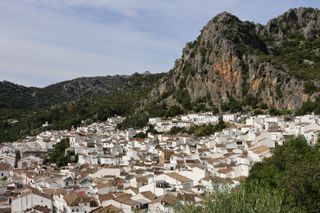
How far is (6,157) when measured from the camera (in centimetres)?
7850

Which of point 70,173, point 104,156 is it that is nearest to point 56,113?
point 104,156

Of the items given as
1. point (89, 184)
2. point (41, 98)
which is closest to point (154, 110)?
point (89, 184)

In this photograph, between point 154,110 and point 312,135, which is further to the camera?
point 154,110

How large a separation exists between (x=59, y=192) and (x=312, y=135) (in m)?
24.1

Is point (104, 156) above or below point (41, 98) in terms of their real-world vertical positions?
below

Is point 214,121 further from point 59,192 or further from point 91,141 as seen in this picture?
point 59,192

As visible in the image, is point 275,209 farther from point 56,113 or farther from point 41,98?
point 41,98

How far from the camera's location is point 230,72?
95.6 meters

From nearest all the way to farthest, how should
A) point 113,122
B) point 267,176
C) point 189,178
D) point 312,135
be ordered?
point 267,176, point 189,178, point 312,135, point 113,122

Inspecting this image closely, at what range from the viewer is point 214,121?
81.2 metres

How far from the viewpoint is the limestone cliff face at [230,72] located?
86.4 metres

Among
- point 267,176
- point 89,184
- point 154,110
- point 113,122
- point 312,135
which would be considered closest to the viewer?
point 267,176

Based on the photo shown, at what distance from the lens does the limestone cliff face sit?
86.4m

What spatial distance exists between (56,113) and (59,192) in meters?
83.8
